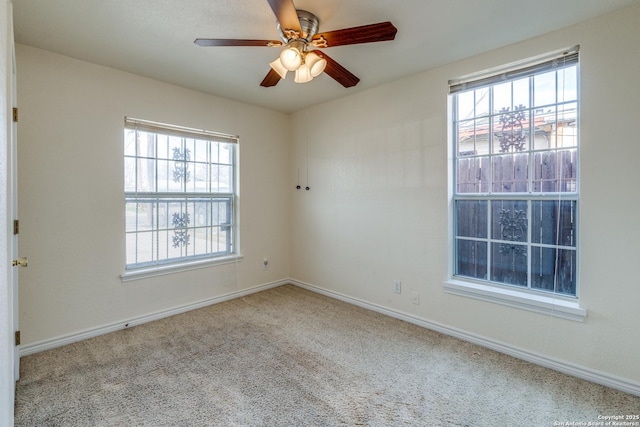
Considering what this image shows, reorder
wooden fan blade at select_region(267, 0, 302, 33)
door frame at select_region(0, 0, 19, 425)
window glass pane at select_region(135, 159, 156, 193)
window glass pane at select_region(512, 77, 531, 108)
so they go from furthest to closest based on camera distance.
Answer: window glass pane at select_region(135, 159, 156, 193)
window glass pane at select_region(512, 77, 531, 108)
wooden fan blade at select_region(267, 0, 302, 33)
door frame at select_region(0, 0, 19, 425)

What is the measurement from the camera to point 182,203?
3.35m

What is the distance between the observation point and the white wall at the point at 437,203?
6.51 feet

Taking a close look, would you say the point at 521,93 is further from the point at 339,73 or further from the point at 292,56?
the point at 292,56

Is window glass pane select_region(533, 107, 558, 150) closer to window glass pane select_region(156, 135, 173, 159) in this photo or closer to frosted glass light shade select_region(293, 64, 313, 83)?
frosted glass light shade select_region(293, 64, 313, 83)

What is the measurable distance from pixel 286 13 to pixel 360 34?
1.45ft

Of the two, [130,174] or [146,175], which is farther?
[146,175]

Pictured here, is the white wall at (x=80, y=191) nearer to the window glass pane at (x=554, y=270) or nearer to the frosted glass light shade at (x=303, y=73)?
the frosted glass light shade at (x=303, y=73)

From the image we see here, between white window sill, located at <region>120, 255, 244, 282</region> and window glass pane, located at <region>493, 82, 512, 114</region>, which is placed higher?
window glass pane, located at <region>493, 82, 512, 114</region>

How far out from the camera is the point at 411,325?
2977 mm

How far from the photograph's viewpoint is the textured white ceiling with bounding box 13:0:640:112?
6.29 feet

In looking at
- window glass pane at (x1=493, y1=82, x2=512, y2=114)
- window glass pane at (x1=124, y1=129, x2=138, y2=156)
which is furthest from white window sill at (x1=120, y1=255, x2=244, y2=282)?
window glass pane at (x1=493, y1=82, x2=512, y2=114)

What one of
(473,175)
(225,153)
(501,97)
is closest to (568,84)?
(501,97)

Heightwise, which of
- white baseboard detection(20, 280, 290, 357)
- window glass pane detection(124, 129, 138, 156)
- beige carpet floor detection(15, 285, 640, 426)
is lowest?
beige carpet floor detection(15, 285, 640, 426)

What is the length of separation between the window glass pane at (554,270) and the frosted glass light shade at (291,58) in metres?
2.26
